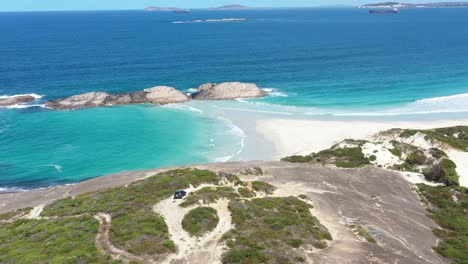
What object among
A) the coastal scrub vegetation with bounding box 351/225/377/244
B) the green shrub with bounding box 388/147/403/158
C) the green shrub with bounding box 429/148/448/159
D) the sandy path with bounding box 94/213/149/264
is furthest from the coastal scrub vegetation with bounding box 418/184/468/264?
the sandy path with bounding box 94/213/149/264

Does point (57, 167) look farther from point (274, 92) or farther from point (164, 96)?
point (274, 92)

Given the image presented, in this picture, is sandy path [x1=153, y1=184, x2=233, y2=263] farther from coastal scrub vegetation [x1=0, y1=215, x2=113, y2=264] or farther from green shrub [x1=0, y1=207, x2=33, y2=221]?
green shrub [x1=0, y1=207, x2=33, y2=221]

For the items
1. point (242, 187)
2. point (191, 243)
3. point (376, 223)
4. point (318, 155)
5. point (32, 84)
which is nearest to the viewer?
point (191, 243)

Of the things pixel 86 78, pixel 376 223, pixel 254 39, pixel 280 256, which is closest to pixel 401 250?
pixel 376 223

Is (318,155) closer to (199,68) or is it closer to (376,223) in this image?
(376,223)

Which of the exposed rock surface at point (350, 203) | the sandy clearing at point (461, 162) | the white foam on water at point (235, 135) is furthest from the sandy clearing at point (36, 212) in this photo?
the sandy clearing at point (461, 162)
